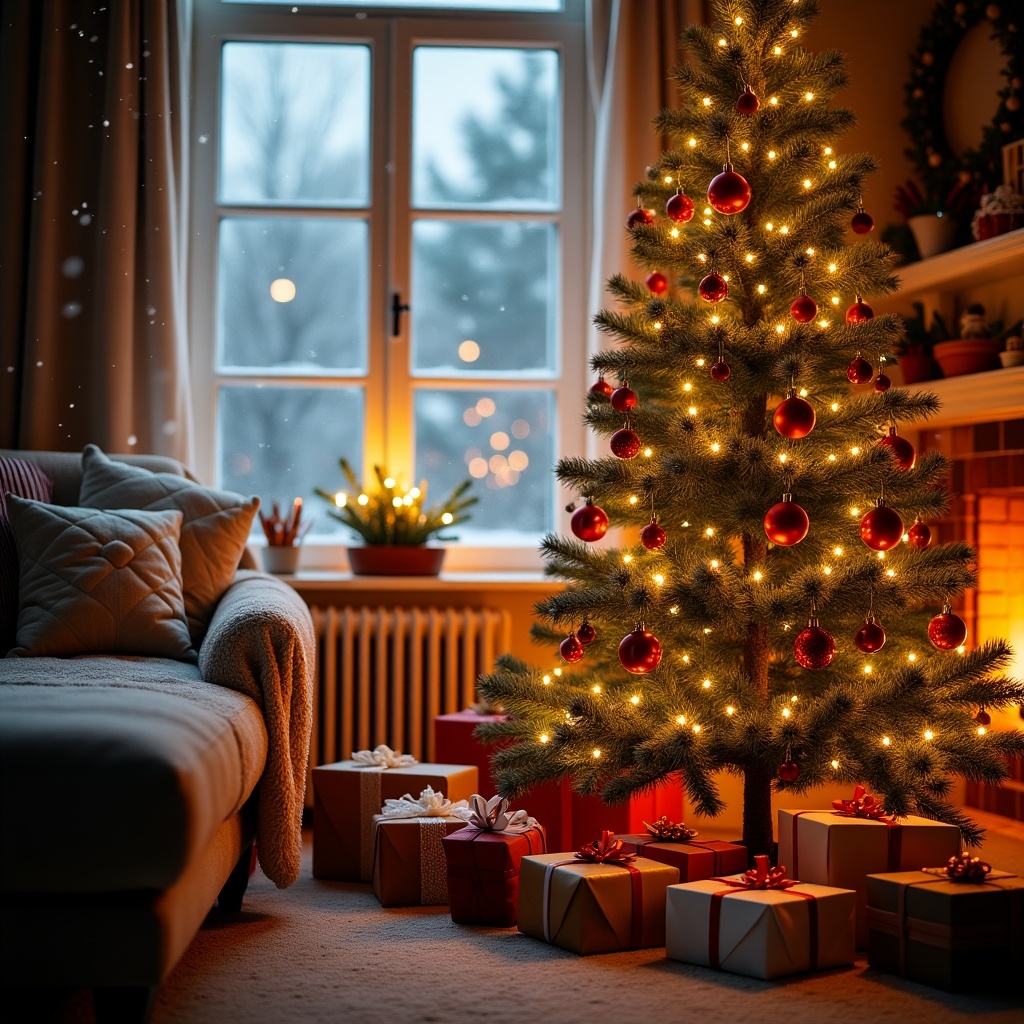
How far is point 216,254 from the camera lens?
360 centimetres

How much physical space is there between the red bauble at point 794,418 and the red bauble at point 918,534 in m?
0.39

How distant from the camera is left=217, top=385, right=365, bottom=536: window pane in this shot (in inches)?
141

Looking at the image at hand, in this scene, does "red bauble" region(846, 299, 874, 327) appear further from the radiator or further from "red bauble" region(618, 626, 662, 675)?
the radiator

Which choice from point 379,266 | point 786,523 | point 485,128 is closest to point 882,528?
point 786,523

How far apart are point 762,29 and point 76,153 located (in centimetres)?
206

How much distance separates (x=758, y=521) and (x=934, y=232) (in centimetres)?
150

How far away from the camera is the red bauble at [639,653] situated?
2080 mm

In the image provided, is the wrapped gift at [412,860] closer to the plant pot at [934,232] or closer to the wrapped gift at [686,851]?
the wrapped gift at [686,851]

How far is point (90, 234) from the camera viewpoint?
10.9 ft

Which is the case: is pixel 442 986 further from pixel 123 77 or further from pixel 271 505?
pixel 123 77

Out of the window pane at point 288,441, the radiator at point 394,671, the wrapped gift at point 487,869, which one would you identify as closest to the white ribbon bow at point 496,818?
the wrapped gift at point 487,869

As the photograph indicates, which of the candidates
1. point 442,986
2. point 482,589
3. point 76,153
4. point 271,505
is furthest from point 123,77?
point 442,986

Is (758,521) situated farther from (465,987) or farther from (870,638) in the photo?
(465,987)

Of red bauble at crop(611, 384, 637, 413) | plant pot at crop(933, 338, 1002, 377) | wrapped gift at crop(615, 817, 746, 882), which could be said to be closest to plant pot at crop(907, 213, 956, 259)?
plant pot at crop(933, 338, 1002, 377)
